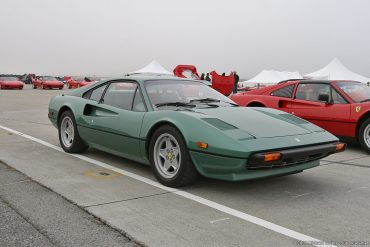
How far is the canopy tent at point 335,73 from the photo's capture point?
32.4 metres

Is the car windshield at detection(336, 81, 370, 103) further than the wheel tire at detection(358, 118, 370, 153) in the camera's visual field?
Yes

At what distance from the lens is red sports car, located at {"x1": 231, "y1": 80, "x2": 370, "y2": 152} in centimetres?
643

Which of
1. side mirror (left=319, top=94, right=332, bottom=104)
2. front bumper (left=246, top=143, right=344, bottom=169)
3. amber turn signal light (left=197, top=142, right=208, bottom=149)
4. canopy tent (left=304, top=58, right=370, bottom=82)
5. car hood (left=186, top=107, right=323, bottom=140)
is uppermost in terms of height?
canopy tent (left=304, top=58, right=370, bottom=82)

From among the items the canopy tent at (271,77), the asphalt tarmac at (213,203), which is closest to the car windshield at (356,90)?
the asphalt tarmac at (213,203)

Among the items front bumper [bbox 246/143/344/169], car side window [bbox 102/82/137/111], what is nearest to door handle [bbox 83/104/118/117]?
car side window [bbox 102/82/137/111]

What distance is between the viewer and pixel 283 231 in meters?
2.97

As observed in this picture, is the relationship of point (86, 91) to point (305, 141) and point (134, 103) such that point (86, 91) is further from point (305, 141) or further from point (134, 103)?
point (305, 141)

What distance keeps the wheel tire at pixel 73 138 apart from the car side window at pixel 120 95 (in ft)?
2.30

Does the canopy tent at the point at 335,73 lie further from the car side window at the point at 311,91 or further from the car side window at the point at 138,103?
the car side window at the point at 138,103

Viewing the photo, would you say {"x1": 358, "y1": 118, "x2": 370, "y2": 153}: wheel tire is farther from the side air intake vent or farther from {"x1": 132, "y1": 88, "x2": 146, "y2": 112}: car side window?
{"x1": 132, "y1": 88, "x2": 146, "y2": 112}: car side window

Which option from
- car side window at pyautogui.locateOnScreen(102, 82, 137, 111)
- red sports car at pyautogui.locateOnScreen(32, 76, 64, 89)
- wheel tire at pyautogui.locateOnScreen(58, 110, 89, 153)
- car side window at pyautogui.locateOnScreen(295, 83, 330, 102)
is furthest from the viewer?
red sports car at pyautogui.locateOnScreen(32, 76, 64, 89)

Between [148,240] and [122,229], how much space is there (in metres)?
0.27

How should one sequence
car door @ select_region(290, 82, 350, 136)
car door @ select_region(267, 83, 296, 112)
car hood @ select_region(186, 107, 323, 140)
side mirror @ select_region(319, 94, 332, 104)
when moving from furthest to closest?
car door @ select_region(267, 83, 296, 112) < side mirror @ select_region(319, 94, 332, 104) < car door @ select_region(290, 82, 350, 136) < car hood @ select_region(186, 107, 323, 140)

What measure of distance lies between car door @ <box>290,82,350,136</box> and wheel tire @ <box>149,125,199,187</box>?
3602mm
